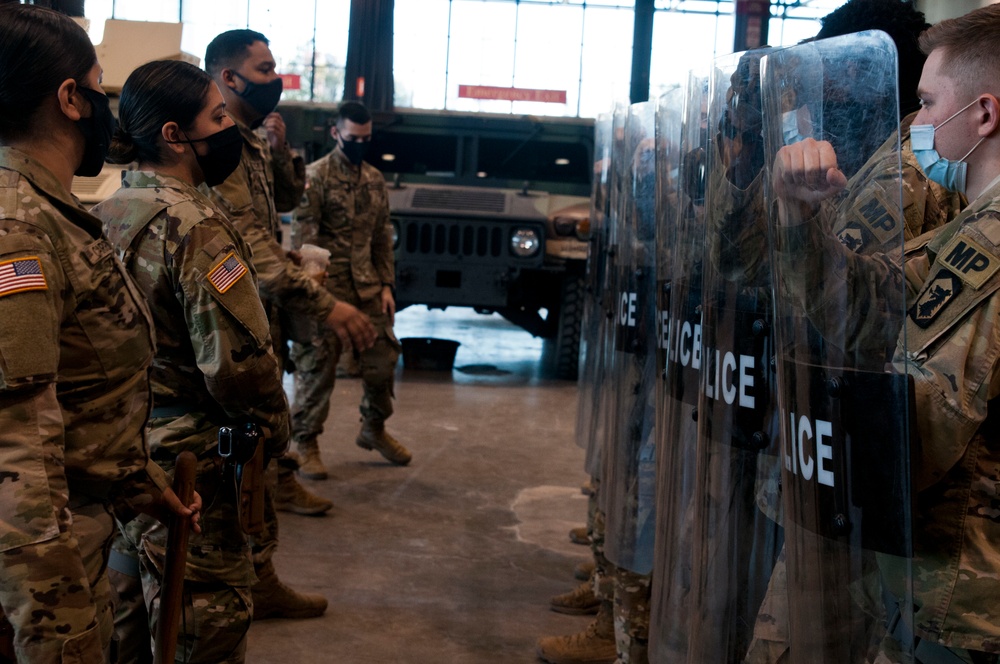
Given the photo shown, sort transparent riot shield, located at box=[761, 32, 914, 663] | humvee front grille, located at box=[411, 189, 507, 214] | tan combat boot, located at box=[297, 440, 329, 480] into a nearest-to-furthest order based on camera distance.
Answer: transparent riot shield, located at box=[761, 32, 914, 663]
tan combat boot, located at box=[297, 440, 329, 480]
humvee front grille, located at box=[411, 189, 507, 214]

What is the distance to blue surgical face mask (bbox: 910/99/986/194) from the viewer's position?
133 centimetres

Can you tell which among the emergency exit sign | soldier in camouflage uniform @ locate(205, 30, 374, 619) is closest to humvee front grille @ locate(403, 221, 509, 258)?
the emergency exit sign

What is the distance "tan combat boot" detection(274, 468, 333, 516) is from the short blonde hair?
305 cm

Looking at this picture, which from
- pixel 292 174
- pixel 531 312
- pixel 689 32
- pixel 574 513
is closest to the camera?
pixel 292 174

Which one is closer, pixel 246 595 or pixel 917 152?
pixel 917 152

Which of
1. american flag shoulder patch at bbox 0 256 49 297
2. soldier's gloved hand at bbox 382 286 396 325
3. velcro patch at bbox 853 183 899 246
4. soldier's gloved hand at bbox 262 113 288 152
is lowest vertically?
soldier's gloved hand at bbox 382 286 396 325

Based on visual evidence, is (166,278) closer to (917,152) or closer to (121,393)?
(121,393)

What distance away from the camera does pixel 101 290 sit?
1.41 m

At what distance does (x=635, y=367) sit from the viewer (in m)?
2.28

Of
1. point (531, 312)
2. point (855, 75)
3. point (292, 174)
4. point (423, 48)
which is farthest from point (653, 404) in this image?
point (423, 48)

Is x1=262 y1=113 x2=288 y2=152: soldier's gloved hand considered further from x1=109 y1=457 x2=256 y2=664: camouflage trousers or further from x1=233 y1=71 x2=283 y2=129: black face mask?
x1=109 y1=457 x2=256 y2=664: camouflage trousers

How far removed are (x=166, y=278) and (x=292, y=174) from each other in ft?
6.51

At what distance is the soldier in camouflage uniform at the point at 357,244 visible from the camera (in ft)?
15.2

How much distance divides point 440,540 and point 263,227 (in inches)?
55.3
